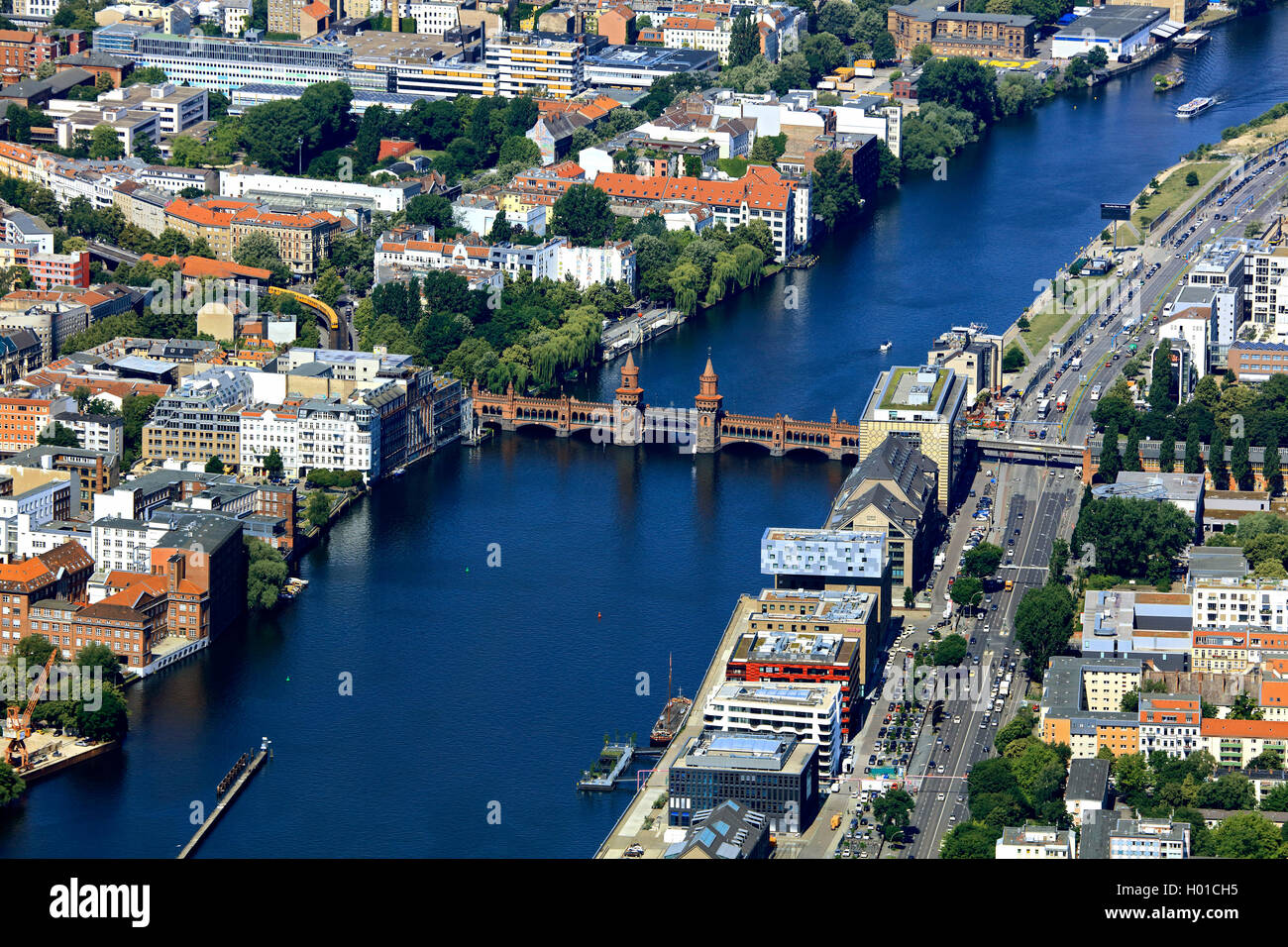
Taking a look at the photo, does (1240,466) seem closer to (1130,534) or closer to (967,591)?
(1130,534)

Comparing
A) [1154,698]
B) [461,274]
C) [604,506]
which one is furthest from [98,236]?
[1154,698]

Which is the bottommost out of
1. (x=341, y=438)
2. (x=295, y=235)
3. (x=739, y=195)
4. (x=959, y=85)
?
(x=341, y=438)

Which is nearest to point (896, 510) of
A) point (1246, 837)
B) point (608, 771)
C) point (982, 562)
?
point (982, 562)

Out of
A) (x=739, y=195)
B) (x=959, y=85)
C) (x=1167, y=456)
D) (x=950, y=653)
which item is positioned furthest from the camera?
(x=959, y=85)

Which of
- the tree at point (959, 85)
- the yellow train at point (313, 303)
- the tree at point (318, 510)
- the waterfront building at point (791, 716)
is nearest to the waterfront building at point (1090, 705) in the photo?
the waterfront building at point (791, 716)

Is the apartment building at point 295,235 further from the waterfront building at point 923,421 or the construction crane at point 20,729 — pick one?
the construction crane at point 20,729
